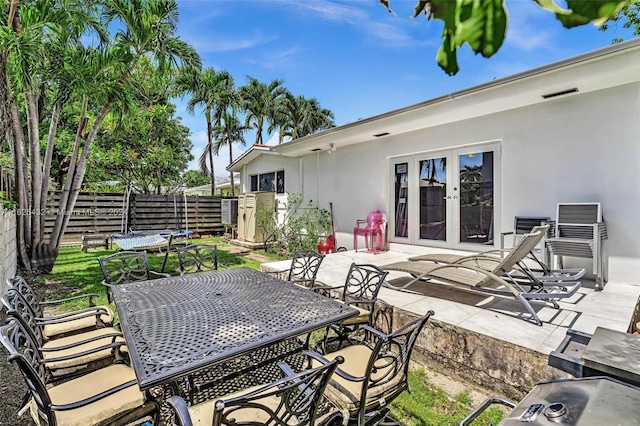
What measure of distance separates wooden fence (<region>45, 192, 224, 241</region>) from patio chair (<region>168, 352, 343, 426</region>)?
37.0ft

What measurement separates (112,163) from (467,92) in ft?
51.9

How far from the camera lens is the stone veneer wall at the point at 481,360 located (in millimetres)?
2562

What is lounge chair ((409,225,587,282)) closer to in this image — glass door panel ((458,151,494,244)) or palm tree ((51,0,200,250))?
glass door panel ((458,151,494,244))

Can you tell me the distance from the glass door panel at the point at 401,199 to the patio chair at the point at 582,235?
301 cm

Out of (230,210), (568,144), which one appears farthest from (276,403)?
(230,210)

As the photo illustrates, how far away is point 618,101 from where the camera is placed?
452 cm

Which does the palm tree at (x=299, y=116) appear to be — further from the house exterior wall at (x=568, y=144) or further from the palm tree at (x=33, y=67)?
the house exterior wall at (x=568, y=144)

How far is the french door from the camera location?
6031mm

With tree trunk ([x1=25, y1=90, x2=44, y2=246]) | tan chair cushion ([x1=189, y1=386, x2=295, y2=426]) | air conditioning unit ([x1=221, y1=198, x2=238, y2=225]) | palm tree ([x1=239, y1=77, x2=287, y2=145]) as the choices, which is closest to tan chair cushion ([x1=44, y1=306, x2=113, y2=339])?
tan chair cushion ([x1=189, y1=386, x2=295, y2=426])

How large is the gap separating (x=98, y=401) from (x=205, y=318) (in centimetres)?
76

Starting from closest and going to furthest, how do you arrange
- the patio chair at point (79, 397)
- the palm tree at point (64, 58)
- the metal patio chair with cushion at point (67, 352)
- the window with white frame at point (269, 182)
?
1. the patio chair at point (79, 397)
2. the metal patio chair with cushion at point (67, 352)
3. the palm tree at point (64, 58)
4. the window with white frame at point (269, 182)

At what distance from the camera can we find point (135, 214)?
1233 cm

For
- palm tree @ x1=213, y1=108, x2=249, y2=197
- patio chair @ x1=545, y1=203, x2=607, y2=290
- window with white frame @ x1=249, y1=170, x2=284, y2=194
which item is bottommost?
patio chair @ x1=545, y1=203, x2=607, y2=290

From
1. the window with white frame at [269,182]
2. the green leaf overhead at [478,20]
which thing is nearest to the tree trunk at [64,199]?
the window with white frame at [269,182]
